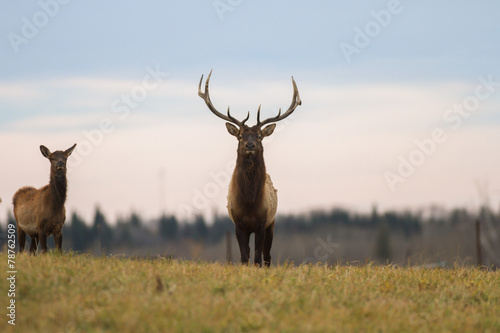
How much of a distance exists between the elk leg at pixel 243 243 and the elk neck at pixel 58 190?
4.13 m

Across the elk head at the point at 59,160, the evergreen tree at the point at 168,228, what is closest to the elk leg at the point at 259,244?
the elk head at the point at 59,160

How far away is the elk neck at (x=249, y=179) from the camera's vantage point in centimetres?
1221

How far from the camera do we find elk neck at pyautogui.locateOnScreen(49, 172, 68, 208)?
1405 cm

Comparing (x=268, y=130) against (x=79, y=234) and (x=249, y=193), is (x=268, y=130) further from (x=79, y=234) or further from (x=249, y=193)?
(x=79, y=234)

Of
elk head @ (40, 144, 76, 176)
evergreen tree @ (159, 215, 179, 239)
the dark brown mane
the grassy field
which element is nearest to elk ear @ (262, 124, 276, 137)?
the grassy field

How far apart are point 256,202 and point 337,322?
5.00 metres

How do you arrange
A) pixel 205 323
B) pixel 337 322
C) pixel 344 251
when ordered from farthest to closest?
pixel 344 251 < pixel 337 322 < pixel 205 323

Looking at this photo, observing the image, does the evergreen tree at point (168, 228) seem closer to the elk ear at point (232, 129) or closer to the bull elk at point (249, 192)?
the elk ear at point (232, 129)

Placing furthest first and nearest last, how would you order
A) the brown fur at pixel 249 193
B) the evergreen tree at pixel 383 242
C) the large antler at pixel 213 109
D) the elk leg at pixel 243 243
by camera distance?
the evergreen tree at pixel 383 242
the large antler at pixel 213 109
the brown fur at pixel 249 193
the elk leg at pixel 243 243

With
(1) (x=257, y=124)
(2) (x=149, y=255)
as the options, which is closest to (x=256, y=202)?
(1) (x=257, y=124)

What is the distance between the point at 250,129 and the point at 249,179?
0.97 m

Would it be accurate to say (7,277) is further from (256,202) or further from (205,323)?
(256,202)

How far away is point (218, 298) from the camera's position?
7.94 m

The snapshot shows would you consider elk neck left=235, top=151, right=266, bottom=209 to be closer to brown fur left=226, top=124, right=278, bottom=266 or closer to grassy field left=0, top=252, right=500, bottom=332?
brown fur left=226, top=124, right=278, bottom=266
